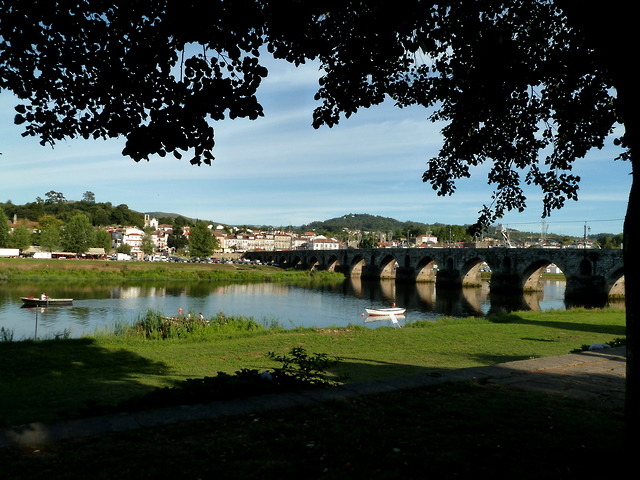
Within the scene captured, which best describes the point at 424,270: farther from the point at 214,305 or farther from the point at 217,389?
the point at 217,389

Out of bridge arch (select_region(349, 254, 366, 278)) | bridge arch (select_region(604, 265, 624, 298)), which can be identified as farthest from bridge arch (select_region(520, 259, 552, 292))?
bridge arch (select_region(349, 254, 366, 278))

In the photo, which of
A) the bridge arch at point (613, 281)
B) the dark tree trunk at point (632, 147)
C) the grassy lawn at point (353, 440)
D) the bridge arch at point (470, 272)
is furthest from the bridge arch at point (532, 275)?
the dark tree trunk at point (632, 147)

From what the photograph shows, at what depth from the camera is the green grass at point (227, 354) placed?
8383 mm

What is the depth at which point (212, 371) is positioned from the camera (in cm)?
1083

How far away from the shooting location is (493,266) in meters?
60.0

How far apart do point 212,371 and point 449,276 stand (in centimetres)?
6082

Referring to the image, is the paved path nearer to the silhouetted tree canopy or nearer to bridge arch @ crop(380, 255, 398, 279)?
the silhouetted tree canopy

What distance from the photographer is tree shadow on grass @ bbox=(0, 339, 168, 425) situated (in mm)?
6730

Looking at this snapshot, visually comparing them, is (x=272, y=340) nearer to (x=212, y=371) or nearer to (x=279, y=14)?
(x=212, y=371)

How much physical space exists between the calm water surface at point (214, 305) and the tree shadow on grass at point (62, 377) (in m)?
10.1

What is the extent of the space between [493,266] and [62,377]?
56.4 metres

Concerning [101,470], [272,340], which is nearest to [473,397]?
[101,470]

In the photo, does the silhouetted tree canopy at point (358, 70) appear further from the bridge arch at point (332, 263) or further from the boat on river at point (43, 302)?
the bridge arch at point (332, 263)

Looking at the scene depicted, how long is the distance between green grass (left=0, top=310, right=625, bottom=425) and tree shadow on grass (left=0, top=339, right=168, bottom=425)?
0.02 meters
